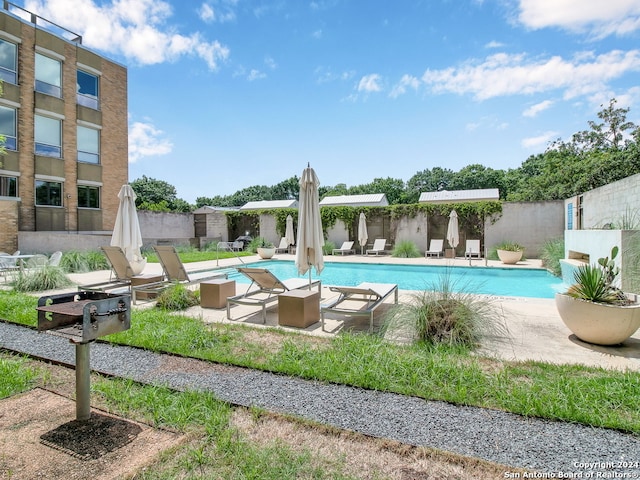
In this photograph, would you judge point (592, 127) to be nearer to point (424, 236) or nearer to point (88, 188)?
point (424, 236)

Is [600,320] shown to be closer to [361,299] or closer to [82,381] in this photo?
[361,299]

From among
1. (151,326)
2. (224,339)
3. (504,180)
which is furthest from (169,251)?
(504,180)

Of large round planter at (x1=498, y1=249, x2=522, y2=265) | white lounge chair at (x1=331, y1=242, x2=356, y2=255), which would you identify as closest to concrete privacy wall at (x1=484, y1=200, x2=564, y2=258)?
large round planter at (x1=498, y1=249, x2=522, y2=265)

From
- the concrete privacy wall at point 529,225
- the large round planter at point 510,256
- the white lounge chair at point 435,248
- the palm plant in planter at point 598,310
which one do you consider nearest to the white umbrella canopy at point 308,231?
the palm plant in planter at point 598,310

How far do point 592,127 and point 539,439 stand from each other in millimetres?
32814

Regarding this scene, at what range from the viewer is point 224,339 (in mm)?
4160

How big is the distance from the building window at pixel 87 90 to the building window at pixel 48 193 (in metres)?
4.39

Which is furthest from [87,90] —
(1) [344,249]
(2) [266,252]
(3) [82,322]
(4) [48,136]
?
(3) [82,322]

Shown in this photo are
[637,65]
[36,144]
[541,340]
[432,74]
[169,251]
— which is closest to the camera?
[541,340]

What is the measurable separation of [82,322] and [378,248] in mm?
16056

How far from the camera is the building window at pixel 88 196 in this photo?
57.7 ft

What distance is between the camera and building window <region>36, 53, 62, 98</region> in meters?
16.1

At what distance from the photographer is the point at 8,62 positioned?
49.8ft

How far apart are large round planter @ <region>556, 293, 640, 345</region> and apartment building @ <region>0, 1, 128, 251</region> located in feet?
59.2
